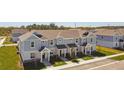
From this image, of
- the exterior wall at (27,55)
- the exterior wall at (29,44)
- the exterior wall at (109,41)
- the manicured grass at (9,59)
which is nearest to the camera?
the manicured grass at (9,59)

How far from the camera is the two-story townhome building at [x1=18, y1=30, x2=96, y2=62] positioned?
40.8 feet

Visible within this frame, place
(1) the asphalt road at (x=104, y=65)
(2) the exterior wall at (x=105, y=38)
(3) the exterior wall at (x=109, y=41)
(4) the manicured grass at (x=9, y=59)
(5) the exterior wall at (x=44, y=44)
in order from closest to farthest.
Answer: (4) the manicured grass at (x=9, y=59) → (1) the asphalt road at (x=104, y=65) → (5) the exterior wall at (x=44, y=44) → (3) the exterior wall at (x=109, y=41) → (2) the exterior wall at (x=105, y=38)

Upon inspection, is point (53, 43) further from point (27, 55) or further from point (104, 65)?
point (104, 65)

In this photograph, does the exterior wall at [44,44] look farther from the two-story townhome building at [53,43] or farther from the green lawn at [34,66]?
the green lawn at [34,66]

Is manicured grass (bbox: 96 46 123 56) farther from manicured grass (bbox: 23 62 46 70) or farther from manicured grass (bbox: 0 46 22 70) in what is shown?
manicured grass (bbox: 0 46 22 70)

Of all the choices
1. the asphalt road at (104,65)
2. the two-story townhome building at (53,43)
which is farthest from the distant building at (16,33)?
the asphalt road at (104,65)

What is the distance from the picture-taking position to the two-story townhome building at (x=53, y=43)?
1245 centimetres

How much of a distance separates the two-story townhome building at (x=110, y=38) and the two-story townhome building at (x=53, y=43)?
0.52 m

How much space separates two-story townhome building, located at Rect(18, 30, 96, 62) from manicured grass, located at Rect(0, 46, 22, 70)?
418 mm
